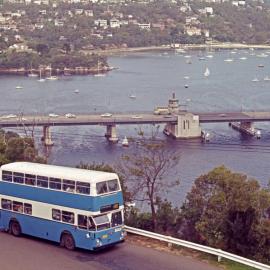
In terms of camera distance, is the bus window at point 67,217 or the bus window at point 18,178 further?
the bus window at point 18,178

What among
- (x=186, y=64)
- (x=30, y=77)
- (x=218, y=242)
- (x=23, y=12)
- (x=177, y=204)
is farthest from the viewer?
(x=23, y=12)

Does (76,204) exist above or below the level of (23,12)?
below

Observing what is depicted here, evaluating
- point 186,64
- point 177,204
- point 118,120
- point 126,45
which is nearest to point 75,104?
point 118,120

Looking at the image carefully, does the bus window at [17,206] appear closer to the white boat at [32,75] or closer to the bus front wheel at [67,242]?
the bus front wheel at [67,242]

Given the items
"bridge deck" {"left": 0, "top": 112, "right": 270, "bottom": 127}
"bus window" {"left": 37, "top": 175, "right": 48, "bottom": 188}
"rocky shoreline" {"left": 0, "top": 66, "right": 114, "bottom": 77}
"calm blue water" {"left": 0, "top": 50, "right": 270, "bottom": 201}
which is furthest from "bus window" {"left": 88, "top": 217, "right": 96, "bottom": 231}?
"rocky shoreline" {"left": 0, "top": 66, "right": 114, "bottom": 77}

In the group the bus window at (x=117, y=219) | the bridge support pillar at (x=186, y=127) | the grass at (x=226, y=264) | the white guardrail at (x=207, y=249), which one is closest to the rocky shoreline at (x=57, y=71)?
the bridge support pillar at (x=186, y=127)

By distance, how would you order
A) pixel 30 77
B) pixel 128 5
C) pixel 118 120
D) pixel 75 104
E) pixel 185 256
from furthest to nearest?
pixel 128 5 < pixel 30 77 < pixel 75 104 < pixel 118 120 < pixel 185 256

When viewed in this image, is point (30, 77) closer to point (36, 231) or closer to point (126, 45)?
point (126, 45)

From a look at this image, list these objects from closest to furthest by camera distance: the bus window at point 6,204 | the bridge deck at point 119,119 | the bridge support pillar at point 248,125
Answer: the bus window at point 6,204
the bridge deck at point 119,119
the bridge support pillar at point 248,125
